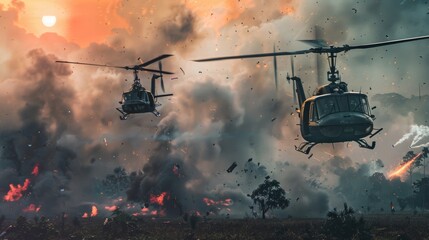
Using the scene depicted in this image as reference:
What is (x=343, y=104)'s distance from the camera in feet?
111

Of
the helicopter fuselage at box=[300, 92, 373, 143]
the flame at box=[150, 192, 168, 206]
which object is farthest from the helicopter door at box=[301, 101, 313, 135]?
the flame at box=[150, 192, 168, 206]

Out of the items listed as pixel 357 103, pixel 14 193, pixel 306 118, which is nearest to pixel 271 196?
pixel 306 118

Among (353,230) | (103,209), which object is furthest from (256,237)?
(103,209)

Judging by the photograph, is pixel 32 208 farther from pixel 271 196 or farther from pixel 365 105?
pixel 365 105

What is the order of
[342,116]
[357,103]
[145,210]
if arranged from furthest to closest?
[145,210]
[357,103]
[342,116]

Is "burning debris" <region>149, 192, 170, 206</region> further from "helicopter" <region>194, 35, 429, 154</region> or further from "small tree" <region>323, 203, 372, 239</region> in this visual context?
"helicopter" <region>194, 35, 429, 154</region>

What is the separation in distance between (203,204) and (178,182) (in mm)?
16331

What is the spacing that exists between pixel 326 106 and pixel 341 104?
3.63 ft

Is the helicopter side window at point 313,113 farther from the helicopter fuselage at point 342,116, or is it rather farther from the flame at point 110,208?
the flame at point 110,208

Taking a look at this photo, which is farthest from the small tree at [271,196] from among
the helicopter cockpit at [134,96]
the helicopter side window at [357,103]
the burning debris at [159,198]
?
the helicopter side window at [357,103]

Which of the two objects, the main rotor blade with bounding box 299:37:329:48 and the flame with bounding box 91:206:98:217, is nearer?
the main rotor blade with bounding box 299:37:329:48

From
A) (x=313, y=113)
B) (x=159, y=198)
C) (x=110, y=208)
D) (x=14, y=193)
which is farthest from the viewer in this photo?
(x=110, y=208)

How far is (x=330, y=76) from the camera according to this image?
35.8 m

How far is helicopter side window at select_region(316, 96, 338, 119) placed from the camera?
111 feet
